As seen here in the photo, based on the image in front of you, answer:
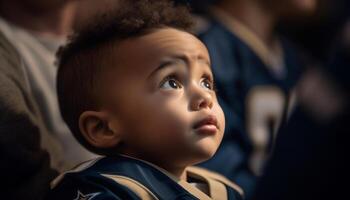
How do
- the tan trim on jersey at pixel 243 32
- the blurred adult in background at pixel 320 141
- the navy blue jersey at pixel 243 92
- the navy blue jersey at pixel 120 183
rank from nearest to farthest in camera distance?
the blurred adult in background at pixel 320 141
the navy blue jersey at pixel 120 183
the navy blue jersey at pixel 243 92
the tan trim on jersey at pixel 243 32

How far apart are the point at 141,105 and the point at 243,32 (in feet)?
1.74

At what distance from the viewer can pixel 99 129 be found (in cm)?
53

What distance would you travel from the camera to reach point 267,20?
1072 mm

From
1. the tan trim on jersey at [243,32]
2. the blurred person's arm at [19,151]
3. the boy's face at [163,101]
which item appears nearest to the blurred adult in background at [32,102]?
the blurred person's arm at [19,151]

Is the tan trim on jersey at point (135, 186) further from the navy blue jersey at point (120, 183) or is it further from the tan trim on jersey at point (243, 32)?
the tan trim on jersey at point (243, 32)

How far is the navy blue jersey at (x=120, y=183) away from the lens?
485 mm

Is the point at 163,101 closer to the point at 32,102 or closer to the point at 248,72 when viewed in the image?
the point at 32,102

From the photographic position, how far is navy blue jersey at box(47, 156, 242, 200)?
1.59 feet

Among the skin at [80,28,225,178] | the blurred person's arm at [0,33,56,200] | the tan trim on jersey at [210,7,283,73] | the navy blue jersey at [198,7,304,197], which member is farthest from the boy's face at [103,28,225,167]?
the tan trim on jersey at [210,7,283,73]

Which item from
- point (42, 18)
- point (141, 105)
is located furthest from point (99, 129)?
point (42, 18)

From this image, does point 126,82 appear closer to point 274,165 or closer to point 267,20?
point 274,165

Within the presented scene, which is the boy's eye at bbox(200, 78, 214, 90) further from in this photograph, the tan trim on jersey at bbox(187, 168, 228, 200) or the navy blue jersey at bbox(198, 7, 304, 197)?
the navy blue jersey at bbox(198, 7, 304, 197)

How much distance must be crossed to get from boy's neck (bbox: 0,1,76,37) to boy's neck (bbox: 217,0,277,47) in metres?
0.26

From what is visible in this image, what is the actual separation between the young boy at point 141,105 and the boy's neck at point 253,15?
19.3 inches
